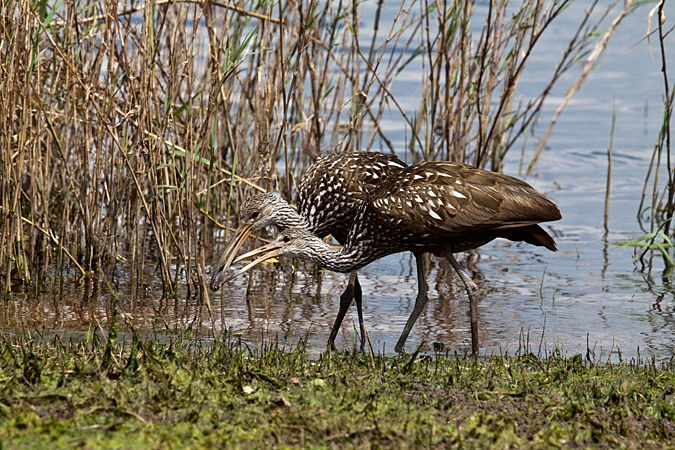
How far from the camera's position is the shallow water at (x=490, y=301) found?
607 centimetres

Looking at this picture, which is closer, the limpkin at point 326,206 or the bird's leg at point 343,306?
the bird's leg at point 343,306

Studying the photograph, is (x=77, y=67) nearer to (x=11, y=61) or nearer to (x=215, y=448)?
(x=11, y=61)

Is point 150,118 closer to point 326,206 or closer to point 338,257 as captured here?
point 326,206

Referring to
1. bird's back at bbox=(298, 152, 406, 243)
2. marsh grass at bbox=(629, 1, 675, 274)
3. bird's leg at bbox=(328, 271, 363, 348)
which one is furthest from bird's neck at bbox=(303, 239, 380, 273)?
marsh grass at bbox=(629, 1, 675, 274)

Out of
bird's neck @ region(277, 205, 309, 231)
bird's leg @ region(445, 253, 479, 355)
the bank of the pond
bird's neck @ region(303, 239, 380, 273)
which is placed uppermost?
bird's neck @ region(277, 205, 309, 231)

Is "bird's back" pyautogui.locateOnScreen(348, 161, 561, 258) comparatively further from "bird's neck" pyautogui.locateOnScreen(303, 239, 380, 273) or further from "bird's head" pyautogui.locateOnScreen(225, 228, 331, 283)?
"bird's head" pyautogui.locateOnScreen(225, 228, 331, 283)

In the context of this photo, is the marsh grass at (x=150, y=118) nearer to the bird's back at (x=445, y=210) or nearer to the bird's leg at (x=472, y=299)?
the bird's back at (x=445, y=210)

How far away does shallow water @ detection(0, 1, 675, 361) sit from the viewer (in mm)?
6070

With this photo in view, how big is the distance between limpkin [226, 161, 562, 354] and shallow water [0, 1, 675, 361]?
0.53 metres

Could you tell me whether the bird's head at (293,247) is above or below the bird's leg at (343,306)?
above

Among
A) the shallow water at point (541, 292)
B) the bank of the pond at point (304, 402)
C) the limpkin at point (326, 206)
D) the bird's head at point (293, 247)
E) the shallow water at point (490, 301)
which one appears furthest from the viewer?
the shallow water at point (541, 292)

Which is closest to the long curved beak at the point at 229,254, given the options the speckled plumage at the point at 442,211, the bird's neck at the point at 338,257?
the bird's neck at the point at 338,257

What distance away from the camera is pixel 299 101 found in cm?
809

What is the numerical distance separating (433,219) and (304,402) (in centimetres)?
186
